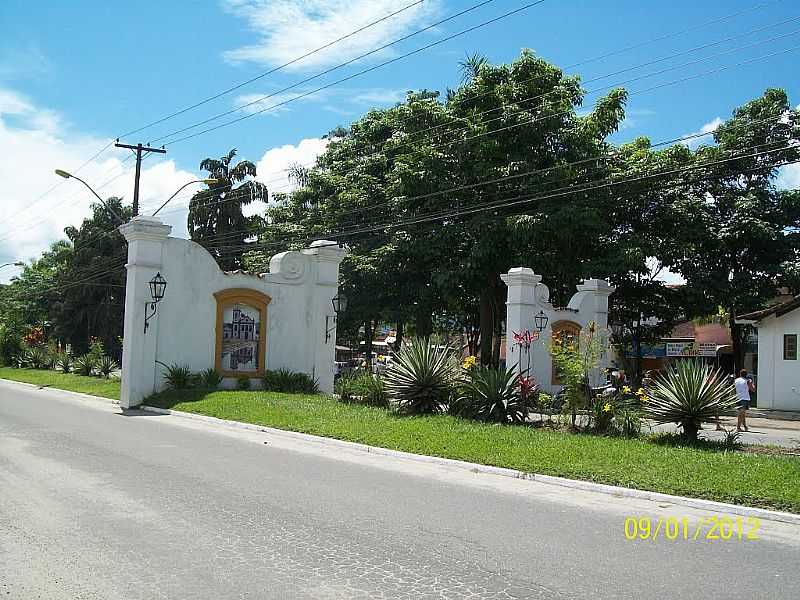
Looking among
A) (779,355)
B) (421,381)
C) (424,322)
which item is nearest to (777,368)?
(779,355)

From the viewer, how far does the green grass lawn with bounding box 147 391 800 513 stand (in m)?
10.1

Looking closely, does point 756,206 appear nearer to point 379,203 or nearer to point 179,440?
point 379,203

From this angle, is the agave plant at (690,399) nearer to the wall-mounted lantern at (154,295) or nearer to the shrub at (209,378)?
the shrub at (209,378)

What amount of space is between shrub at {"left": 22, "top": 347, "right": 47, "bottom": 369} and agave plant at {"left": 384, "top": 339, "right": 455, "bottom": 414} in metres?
33.9

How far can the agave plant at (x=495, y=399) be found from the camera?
54.7 feet

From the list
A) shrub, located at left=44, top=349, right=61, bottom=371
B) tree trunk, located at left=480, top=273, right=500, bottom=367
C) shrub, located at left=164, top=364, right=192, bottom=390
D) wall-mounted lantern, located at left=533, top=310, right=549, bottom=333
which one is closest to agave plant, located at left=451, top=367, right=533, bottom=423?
wall-mounted lantern, located at left=533, top=310, right=549, bottom=333

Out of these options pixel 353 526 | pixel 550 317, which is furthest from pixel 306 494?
pixel 550 317

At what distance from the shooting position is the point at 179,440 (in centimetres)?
1471

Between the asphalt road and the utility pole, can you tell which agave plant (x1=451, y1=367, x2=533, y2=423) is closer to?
the asphalt road

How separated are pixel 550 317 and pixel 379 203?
12532 mm

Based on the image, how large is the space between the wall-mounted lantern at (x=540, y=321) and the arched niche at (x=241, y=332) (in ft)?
27.8
